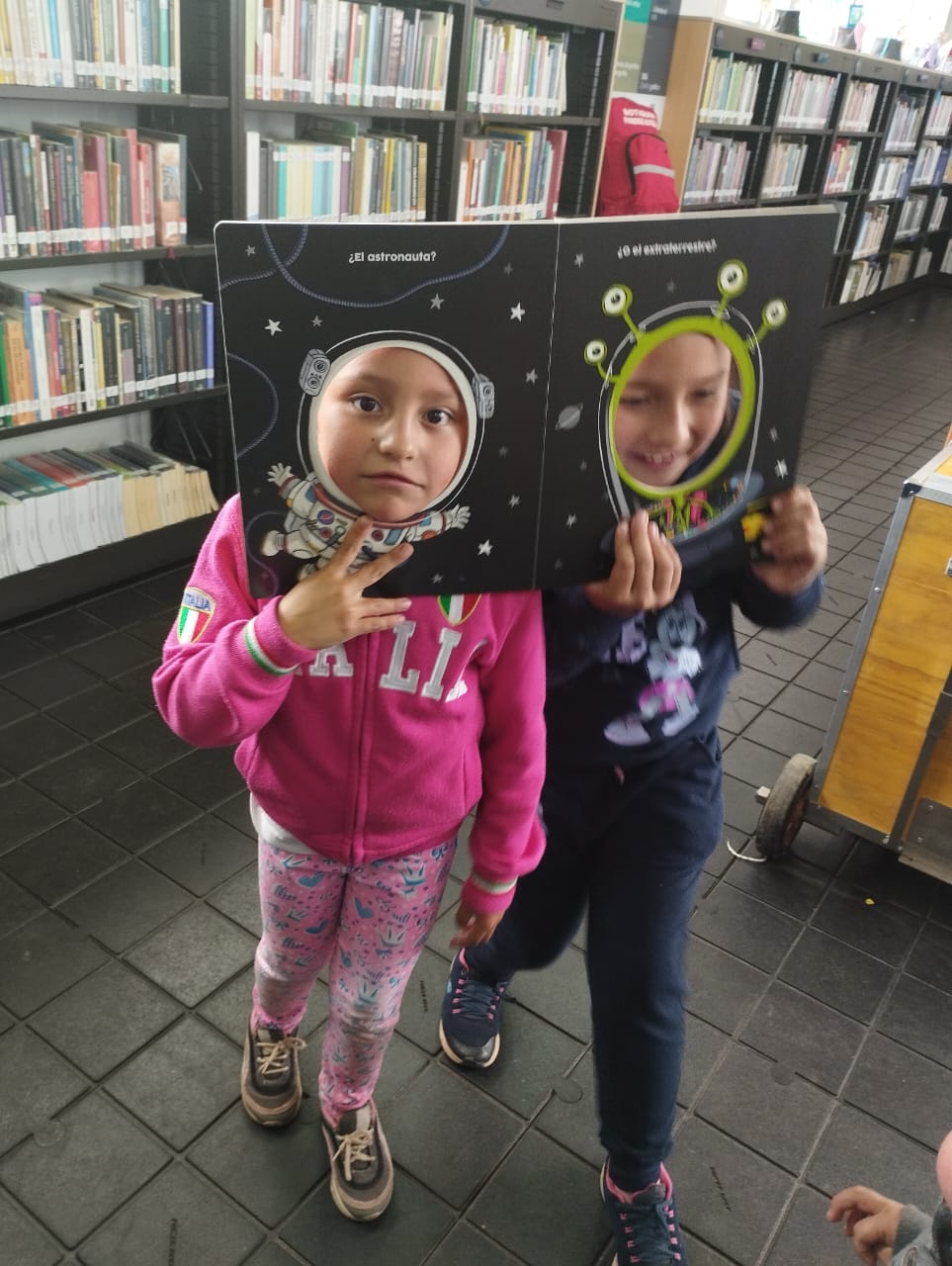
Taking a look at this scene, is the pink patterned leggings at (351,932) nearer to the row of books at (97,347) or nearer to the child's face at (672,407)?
the child's face at (672,407)

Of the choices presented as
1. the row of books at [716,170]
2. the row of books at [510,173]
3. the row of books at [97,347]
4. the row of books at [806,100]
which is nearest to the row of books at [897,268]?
the row of books at [806,100]

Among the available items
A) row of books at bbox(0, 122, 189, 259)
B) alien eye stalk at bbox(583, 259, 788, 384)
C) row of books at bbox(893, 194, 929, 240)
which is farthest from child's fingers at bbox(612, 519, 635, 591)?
row of books at bbox(893, 194, 929, 240)

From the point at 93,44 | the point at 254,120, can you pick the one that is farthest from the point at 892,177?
the point at 93,44

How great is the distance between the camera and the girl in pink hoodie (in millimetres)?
814

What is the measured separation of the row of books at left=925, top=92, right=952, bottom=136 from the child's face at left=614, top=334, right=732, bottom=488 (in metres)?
8.69

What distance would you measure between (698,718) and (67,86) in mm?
2281

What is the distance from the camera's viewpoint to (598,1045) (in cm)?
122

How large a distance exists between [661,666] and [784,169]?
20.5 ft

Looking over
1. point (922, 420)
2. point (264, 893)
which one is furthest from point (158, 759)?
point (922, 420)

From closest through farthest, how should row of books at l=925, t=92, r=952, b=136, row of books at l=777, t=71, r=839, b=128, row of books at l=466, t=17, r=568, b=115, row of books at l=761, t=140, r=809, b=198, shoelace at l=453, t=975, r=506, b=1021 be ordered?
shoelace at l=453, t=975, r=506, b=1021
row of books at l=466, t=17, r=568, b=115
row of books at l=777, t=71, r=839, b=128
row of books at l=761, t=140, r=809, b=198
row of books at l=925, t=92, r=952, b=136

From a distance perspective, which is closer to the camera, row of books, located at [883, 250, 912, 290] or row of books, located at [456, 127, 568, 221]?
row of books, located at [456, 127, 568, 221]

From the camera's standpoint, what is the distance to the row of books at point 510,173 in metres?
3.64

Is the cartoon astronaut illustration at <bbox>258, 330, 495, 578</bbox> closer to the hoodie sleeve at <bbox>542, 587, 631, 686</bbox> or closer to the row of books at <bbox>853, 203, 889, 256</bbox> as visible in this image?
the hoodie sleeve at <bbox>542, 587, 631, 686</bbox>

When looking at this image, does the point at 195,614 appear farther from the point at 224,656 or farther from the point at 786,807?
the point at 786,807
